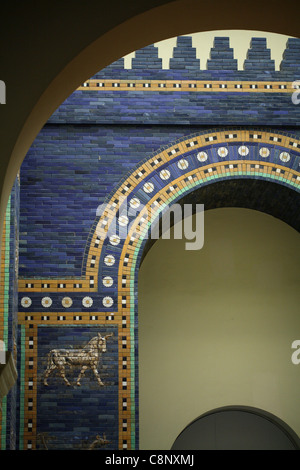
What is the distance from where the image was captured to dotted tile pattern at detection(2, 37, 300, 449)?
11.2 metres

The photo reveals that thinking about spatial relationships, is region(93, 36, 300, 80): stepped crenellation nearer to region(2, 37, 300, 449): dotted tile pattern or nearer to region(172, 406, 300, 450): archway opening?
region(2, 37, 300, 449): dotted tile pattern

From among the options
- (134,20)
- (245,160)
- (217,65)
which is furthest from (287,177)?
(134,20)

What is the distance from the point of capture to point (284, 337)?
45.1 ft

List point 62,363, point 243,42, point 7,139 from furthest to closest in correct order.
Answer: point 243,42
point 62,363
point 7,139

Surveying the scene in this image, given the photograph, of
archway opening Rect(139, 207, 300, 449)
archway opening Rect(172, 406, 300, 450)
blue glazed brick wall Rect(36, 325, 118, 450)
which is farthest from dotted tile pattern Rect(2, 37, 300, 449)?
archway opening Rect(172, 406, 300, 450)

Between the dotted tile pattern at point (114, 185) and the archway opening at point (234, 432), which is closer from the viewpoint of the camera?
the dotted tile pattern at point (114, 185)

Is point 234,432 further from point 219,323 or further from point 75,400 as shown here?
point 75,400

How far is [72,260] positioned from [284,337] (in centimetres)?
407

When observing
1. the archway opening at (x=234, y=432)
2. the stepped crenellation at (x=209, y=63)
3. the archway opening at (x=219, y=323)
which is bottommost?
the archway opening at (x=234, y=432)

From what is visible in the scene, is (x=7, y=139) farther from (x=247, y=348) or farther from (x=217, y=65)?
(x=247, y=348)

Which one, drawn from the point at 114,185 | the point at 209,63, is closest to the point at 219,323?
the point at 114,185

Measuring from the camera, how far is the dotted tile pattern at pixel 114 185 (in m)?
11.2

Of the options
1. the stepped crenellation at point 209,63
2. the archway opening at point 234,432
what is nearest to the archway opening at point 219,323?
the archway opening at point 234,432

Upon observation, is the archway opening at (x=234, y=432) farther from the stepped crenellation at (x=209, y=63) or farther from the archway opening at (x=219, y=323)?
the stepped crenellation at (x=209, y=63)
